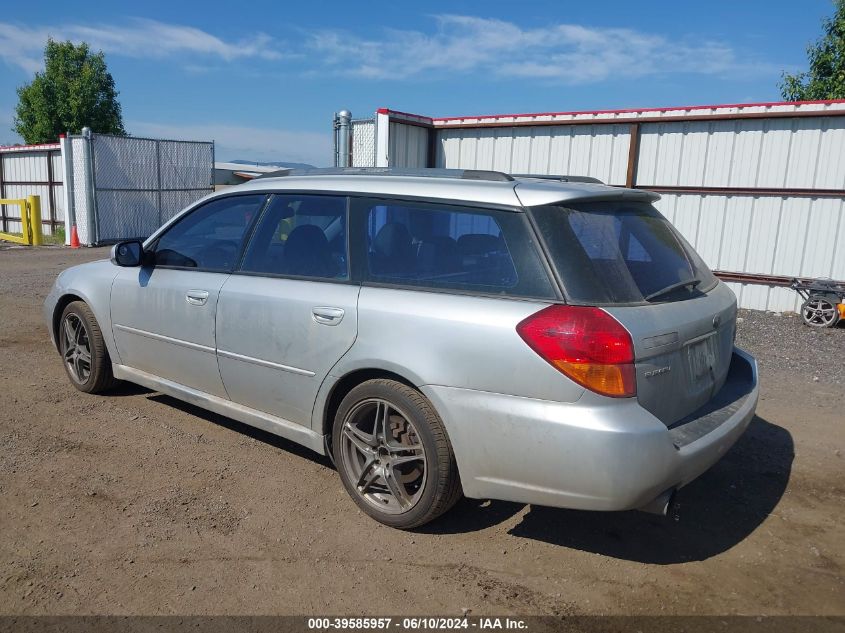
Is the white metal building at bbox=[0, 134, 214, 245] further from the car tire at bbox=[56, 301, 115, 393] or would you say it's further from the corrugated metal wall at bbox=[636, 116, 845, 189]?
the car tire at bbox=[56, 301, 115, 393]

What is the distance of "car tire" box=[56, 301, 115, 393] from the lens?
16.9 feet

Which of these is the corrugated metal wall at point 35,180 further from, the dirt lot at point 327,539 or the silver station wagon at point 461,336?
the silver station wagon at point 461,336

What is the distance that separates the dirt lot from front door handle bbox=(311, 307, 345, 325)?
1.02 meters

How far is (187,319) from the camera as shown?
4344 millimetres

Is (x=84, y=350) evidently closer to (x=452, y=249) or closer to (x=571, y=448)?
(x=452, y=249)

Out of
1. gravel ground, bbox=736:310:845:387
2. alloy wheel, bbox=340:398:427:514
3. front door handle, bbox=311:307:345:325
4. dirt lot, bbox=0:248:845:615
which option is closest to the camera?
dirt lot, bbox=0:248:845:615

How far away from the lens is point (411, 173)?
12.7 ft

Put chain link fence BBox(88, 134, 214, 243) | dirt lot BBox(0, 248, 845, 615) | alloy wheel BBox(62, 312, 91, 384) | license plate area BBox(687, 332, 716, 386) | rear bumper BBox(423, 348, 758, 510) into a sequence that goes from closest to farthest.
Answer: rear bumper BBox(423, 348, 758, 510) → dirt lot BBox(0, 248, 845, 615) → license plate area BBox(687, 332, 716, 386) → alloy wheel BBox(62, 312, 91, 384) → chain link fence BBox(88, 134, 214, 243)

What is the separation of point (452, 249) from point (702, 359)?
132cm

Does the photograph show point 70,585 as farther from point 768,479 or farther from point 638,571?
point 768,479

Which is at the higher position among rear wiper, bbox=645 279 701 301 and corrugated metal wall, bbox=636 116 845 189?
corrugated metal wall, bbox=636 116 845 189

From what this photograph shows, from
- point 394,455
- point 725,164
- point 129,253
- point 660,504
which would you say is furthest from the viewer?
point 725,164

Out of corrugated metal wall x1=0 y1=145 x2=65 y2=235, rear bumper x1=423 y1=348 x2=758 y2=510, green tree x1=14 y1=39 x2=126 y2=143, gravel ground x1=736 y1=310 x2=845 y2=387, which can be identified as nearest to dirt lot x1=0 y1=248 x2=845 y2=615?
rear bumper x1=423 y1=348 x2=758 y2=510

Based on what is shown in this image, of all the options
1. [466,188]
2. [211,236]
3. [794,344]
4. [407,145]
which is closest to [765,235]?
[794,344]
